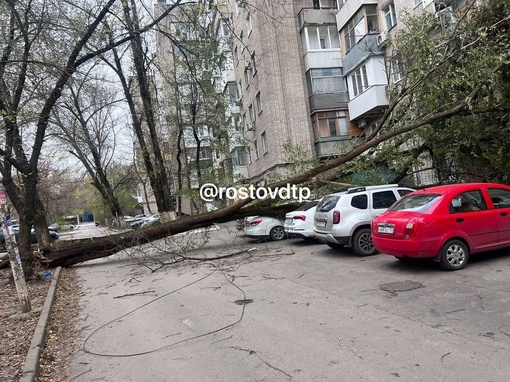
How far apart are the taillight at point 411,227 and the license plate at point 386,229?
33 cm

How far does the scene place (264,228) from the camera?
47.8 ft

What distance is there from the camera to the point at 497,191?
7.95 m

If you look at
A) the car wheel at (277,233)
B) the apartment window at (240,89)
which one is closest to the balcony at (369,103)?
the car wheel at (277,233)

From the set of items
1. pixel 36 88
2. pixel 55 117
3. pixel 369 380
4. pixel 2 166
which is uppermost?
pixel 55 117

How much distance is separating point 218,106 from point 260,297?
63.3 ft

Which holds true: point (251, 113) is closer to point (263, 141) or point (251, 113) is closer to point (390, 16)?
point (263, 141)

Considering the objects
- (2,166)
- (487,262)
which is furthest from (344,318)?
(2,166)

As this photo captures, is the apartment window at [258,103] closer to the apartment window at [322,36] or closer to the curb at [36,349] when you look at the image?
the apartment window at [322,36]

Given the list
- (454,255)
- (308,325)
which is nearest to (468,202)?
(454,255)

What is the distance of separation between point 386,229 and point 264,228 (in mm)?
7200

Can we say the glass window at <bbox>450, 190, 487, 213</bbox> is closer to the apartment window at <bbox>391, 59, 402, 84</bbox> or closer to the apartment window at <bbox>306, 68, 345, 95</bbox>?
the apartment window at <bbox>391, 59, 402, 84</bbox>

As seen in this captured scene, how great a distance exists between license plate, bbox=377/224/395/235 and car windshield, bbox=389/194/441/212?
0.53 m

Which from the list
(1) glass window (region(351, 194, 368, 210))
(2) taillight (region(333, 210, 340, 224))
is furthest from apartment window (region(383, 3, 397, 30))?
(2) taillight (region(333, 210, 340, 224))

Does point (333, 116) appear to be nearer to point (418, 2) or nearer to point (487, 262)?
point (418, 2)
